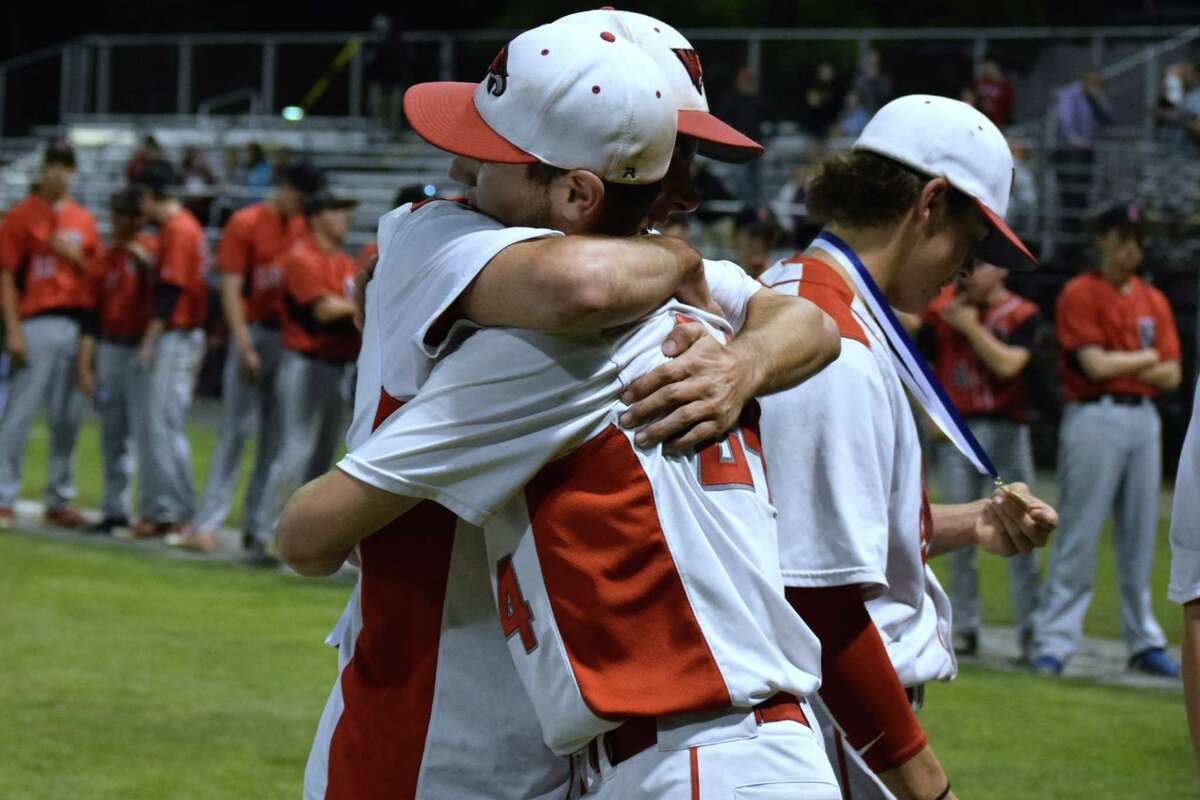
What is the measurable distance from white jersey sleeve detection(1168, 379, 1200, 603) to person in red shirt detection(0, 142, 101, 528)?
11036 millimetres

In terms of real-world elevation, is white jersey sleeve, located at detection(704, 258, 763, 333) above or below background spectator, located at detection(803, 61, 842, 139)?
below

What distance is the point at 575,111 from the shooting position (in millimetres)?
2266

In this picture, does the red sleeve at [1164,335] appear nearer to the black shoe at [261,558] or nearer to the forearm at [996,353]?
the forearm at [996,353]

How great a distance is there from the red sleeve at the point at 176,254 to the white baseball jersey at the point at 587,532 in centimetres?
1016

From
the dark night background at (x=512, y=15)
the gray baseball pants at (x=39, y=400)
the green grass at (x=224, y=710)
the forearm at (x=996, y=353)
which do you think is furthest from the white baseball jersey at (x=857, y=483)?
the dark night background at (x=512, y=15)

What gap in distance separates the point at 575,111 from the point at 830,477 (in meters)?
0.86

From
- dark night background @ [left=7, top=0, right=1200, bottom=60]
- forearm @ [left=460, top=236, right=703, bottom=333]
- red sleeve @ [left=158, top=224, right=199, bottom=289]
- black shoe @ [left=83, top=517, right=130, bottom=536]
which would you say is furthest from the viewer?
dark night background @ [left=7, top=0, right=1200, bottom=60]

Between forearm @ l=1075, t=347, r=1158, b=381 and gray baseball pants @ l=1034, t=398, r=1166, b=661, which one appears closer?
gray baseball pants @ l=1034, t=398, r=1166, b=661

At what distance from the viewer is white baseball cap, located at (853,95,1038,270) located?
3191mm

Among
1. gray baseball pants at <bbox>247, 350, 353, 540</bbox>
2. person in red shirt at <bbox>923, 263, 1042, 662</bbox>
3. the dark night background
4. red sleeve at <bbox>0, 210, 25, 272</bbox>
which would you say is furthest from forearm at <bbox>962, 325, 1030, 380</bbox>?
the dark night background

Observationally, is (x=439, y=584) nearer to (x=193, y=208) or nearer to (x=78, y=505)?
(x=78, y=505)

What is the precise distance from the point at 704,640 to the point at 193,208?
23.2 meters

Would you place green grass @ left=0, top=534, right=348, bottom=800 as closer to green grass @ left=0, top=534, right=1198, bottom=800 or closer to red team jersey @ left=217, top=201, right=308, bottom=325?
green grass @ left=0, top=534, right=1198, bottom=800

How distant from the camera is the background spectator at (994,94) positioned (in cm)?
2116
